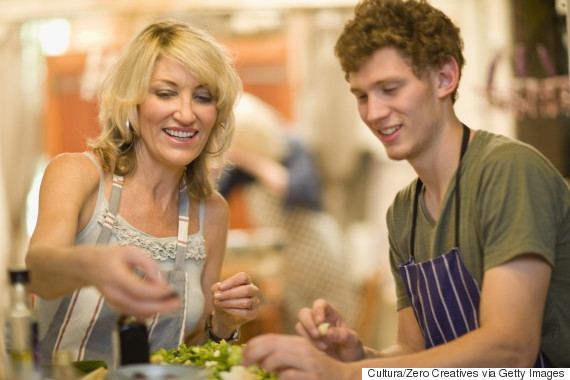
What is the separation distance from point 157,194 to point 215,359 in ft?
2.54

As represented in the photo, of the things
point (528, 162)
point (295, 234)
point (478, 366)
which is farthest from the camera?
point (295, 234)

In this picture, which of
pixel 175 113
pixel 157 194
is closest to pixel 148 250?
pixel 157 194

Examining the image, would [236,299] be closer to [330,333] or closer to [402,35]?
[330,333]

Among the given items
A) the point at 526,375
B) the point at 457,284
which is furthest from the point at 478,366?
the point at 457,284

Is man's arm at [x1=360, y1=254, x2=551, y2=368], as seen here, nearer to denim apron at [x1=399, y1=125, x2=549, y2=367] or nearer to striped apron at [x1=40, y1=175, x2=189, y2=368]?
denim apron at [x1=399, y1=125, x2=549, y2=367]

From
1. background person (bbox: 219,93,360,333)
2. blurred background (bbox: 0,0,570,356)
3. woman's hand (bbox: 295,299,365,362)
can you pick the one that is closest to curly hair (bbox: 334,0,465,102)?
woman's hand (bbox: 295,299,365,362)

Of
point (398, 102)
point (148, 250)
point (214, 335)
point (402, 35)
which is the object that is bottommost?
point (214, 335)

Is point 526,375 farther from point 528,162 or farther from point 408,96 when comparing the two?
point 408,96

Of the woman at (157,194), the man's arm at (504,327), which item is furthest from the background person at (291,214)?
the man's arm at (504,327)

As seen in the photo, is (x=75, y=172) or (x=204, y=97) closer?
(x=75, y=172)

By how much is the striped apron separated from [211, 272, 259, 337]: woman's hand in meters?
0.11

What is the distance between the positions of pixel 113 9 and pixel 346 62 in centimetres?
423

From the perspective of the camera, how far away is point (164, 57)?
2.31 metres

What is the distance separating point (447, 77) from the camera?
2.01 m
